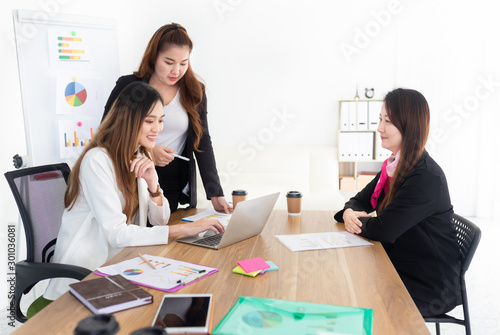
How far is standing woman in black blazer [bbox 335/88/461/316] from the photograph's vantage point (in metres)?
1.47

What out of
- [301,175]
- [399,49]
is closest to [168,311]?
[301,175]

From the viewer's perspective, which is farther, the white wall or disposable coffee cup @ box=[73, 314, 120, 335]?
the white wall

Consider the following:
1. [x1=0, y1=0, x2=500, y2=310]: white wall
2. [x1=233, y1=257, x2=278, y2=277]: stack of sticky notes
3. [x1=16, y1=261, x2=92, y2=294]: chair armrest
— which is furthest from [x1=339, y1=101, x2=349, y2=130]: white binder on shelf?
[x1=16, y1=261, x2=92, y2=294]: chair armrest

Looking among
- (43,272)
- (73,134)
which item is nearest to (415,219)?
(43,272)

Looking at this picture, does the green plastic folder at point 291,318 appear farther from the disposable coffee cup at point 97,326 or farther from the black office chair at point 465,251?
the black office chair at point 465,251

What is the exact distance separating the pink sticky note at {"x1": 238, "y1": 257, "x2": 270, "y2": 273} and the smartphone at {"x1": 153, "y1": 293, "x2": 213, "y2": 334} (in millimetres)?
222

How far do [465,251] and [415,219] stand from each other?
0.22 metres

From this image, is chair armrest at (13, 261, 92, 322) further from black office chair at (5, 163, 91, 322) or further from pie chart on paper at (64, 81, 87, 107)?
pie chart on paper at (64, 81, 87, 107)

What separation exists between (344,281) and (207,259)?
39 cm

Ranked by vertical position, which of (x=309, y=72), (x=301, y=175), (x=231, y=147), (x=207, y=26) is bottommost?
(x=301, y=175)

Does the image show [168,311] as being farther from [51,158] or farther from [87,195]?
[51,158]

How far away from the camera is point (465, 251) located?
1.50m

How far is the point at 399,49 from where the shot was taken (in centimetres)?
446

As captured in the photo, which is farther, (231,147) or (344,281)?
(231,147)
